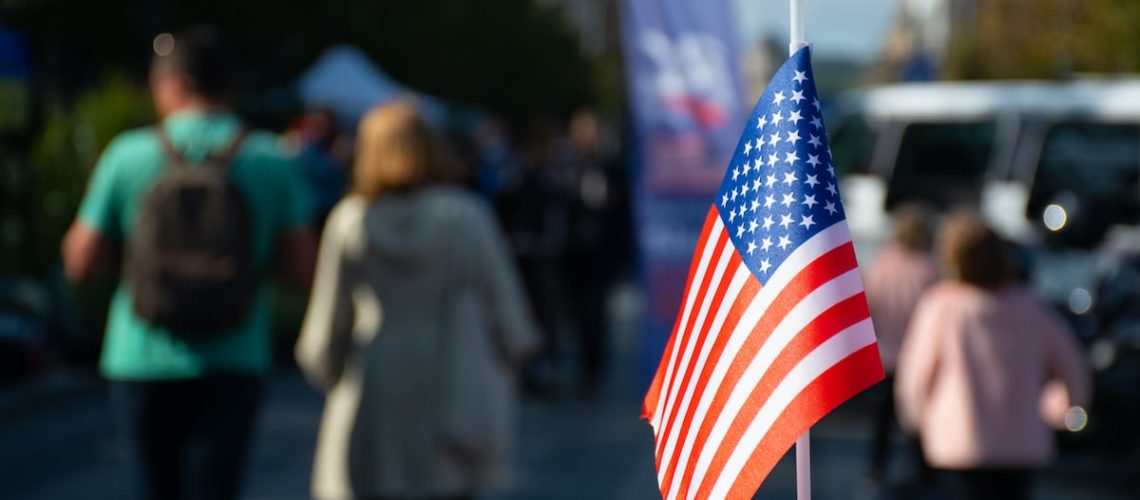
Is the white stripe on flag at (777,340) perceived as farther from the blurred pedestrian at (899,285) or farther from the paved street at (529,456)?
the blurred pedestrian at (899,285)

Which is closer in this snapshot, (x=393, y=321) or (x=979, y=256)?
(x=393, y=321)

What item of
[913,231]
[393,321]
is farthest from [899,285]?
[393,321]

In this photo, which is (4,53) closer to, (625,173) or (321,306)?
(625,173)

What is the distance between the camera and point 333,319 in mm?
5629

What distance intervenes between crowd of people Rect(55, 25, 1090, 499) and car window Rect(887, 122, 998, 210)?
6618mm

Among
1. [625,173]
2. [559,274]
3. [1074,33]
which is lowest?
[559,274]

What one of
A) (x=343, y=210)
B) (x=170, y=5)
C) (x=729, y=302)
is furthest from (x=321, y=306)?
(x=170, y=5)

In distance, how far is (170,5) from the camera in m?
33.5

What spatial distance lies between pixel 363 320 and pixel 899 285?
3991mm

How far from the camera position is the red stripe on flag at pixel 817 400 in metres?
3.04

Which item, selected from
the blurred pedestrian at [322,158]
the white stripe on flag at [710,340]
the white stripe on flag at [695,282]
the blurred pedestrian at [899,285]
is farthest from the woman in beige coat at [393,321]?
the blurred pedestrian at [322,158]

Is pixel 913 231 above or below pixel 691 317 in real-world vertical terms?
above

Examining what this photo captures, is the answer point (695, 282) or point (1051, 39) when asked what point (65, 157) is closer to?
point (695, 282)

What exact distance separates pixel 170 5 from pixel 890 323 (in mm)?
26408
